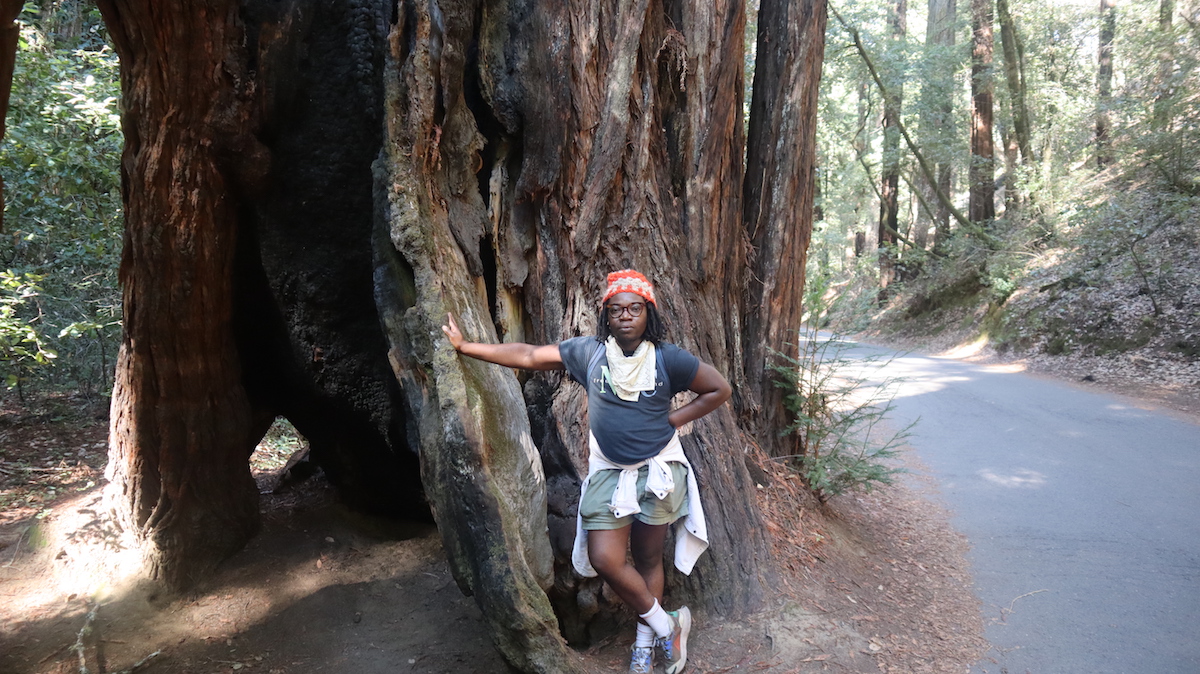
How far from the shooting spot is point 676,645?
4.00m

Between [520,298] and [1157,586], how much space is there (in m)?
4.87

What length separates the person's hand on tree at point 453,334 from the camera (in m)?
3.89

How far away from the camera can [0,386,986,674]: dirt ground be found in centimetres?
434

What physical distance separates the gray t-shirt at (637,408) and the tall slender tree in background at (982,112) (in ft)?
66.4

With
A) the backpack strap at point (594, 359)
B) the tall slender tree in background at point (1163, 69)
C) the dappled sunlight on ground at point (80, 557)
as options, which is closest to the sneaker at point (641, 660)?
Result: the backpack strap at point (594, 359)

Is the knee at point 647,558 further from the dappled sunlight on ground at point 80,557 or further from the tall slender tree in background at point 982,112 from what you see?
the tall slender tree in background at point 982,112

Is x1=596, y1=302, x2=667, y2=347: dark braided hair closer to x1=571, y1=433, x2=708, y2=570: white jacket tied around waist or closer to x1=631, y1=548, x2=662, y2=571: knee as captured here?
x1=571, y1=433, x2=708, y2=570: white jacket tied around waist

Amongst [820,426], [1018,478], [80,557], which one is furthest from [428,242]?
[1018,478]

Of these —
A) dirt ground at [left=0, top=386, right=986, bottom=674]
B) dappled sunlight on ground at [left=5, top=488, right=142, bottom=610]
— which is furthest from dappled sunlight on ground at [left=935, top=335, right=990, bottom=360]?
dappled sunlight on ground at [left=5, top=488, right=142, bottom=610]

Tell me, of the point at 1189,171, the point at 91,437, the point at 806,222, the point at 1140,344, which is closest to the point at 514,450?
the point at 806,222

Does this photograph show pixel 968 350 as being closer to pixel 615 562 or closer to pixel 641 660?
pixel 641 660

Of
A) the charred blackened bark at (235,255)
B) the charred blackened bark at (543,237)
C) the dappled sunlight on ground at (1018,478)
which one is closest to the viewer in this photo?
the charred blackened bark at (543,237)

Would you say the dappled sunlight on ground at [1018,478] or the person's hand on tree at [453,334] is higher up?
the person's hand on tree at [453,334]

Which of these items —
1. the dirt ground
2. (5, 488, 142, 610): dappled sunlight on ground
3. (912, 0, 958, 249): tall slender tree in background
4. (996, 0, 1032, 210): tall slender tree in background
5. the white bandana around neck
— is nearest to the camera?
the white bandana around neck
